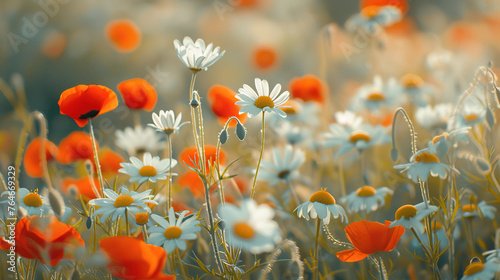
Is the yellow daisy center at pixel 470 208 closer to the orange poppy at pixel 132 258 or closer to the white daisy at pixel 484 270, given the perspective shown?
the white daisy at pixel 484 270

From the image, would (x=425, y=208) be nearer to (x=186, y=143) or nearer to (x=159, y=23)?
(x=186, y=143)

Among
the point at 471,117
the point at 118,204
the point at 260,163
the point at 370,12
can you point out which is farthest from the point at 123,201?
the point at 370,12

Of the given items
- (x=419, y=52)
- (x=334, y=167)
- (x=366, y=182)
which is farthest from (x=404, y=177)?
(x=419, y=52)

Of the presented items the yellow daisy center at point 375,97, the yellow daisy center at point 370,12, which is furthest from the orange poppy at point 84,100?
the yellow daisy center at point 370,12

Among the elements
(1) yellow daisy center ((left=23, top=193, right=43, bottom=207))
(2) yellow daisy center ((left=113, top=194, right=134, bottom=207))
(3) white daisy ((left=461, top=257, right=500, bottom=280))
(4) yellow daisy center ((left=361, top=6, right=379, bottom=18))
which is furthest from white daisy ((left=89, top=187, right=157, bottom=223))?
(4) yellow daisy center ((left=361, top=6, right=379, bottom=18))

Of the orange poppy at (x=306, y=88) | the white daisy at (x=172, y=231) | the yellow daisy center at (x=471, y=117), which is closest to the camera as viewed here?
the white daisy at (x=172, y=231)

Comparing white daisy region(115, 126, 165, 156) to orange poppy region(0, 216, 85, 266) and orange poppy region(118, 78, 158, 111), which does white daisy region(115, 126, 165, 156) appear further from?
orange poppy region(0, 216, 85, 266)

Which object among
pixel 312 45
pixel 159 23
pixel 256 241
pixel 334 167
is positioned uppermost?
pixel 159 23
